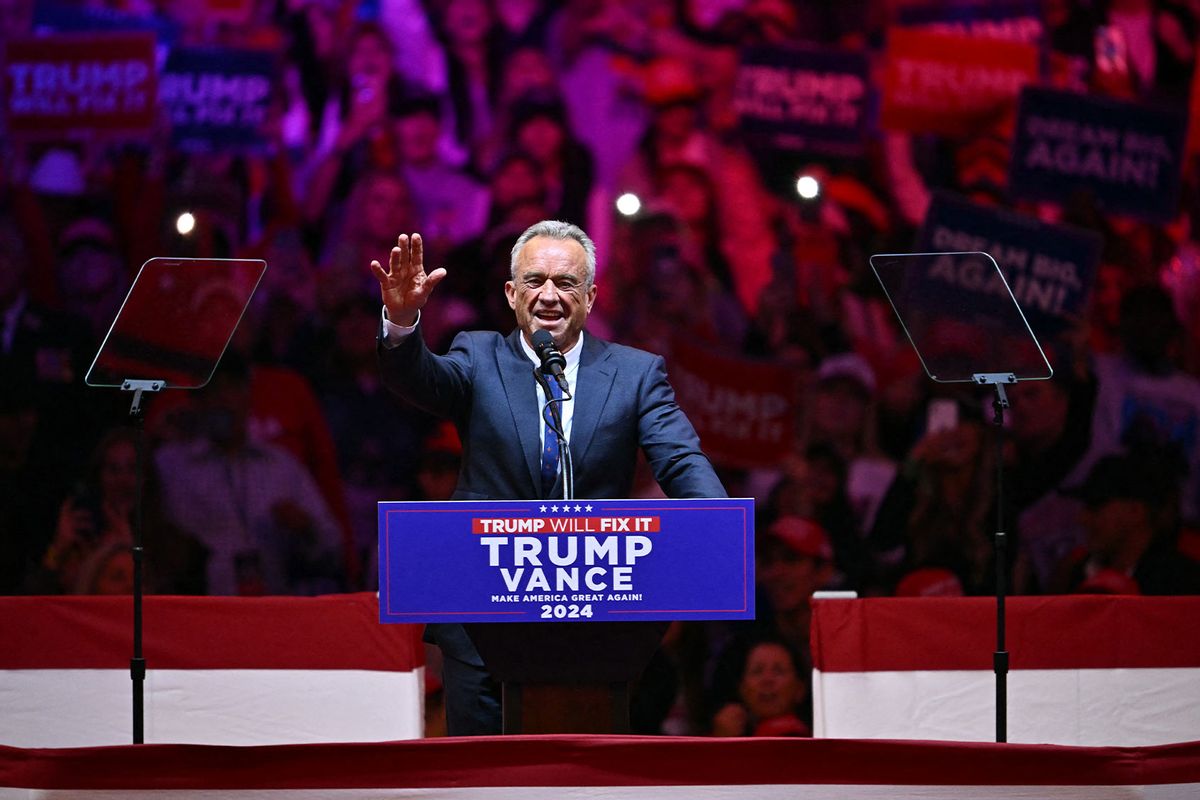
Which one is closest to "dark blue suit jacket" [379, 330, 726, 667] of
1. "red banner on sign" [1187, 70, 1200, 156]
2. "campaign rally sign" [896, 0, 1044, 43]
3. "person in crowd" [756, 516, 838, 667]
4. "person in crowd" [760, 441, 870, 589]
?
"person in crowd" [756, 516, 838, 667]

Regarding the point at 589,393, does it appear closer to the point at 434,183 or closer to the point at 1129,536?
the point at 434,183

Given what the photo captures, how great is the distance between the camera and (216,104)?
616cm

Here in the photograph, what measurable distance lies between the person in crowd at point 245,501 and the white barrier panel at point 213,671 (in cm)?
175

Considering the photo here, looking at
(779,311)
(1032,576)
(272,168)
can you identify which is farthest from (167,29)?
(1032,576)

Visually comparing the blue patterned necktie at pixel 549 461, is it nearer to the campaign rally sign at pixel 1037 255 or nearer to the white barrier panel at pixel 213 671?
the white barrier panel at pixel 213 671

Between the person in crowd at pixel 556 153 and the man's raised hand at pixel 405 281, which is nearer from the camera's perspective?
the man's raised hand at pixel 405 281

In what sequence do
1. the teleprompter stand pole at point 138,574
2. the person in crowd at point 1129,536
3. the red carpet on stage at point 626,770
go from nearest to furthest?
the red carpet on stage at point 626,770, the teleprompter stand pole at point 138,574, the person in crowd at point 1129,536

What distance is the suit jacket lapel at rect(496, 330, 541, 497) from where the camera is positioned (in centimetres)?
289

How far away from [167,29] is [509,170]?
1.69 meters

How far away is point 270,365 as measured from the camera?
5.92m

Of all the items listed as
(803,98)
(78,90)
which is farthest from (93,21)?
(803,98)

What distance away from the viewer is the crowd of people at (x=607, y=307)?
5.74m

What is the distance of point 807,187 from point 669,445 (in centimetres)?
351

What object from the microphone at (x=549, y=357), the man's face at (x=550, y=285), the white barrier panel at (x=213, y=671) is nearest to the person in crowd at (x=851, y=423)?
the white barrier panel at (x=213, y=671)
